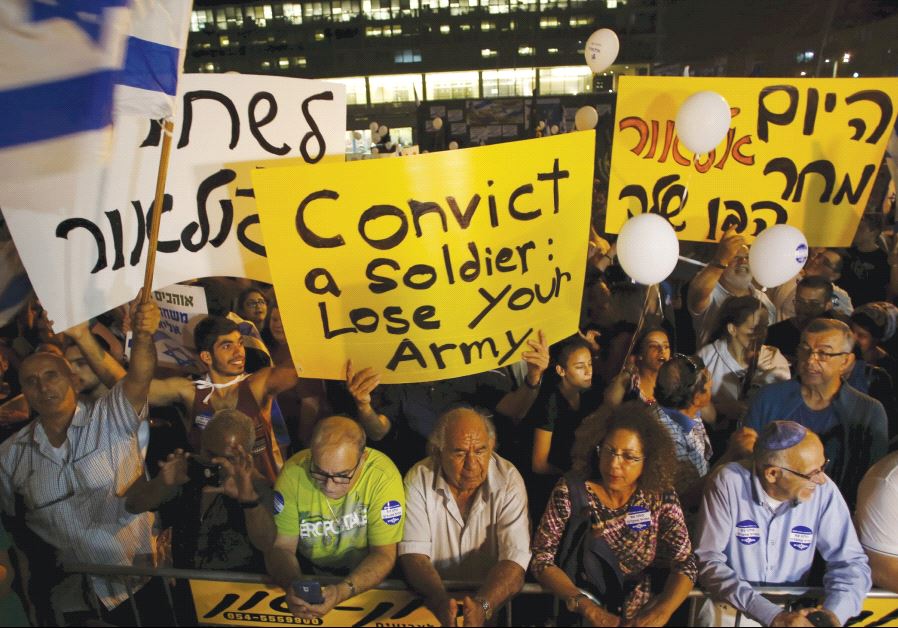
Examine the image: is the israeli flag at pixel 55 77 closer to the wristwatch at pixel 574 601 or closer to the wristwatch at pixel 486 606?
the wristwatch at pixel 486 606

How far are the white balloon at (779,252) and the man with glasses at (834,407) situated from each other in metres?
0.41

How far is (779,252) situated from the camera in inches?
123

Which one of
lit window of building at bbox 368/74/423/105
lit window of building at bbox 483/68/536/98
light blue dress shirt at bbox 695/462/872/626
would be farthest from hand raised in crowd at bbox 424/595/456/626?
lit window of building at bbox 483/68/536/98

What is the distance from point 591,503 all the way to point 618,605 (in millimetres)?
413

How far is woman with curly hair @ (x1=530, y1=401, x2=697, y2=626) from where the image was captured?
2.35 metres

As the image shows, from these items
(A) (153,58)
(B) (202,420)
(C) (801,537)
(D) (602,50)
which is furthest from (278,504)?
(D) (602,50)

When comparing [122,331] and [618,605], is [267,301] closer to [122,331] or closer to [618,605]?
[122,331]

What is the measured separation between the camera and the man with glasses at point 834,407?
2.77 metres

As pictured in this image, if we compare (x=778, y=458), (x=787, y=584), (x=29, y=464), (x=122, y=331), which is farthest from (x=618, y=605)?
(x=122, y=331)

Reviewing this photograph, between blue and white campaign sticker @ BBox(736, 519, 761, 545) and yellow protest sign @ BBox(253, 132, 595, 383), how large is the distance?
1124 mm

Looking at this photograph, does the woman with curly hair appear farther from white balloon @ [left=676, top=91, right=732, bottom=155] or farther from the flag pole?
the flag pole

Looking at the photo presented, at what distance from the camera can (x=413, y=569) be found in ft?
8.07

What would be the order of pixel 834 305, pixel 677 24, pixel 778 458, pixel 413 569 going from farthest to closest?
pixel 677 24 < pixel 834 305 < pixel 413 569 < pixel 778 458

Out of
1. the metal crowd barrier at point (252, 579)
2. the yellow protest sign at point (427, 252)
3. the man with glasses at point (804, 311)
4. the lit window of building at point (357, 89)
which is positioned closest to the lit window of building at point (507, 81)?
the lit window of building at point (357, 89)
